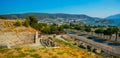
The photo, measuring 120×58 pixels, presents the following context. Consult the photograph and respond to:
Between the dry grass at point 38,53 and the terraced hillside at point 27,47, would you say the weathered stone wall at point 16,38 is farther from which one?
the dry grass at point 38,53

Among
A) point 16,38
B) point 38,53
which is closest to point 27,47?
point 38,53

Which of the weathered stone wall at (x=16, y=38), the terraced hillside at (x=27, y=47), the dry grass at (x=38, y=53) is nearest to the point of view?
the dry grass at (x=38, y=53)

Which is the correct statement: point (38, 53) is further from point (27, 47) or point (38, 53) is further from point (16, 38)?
point (16, 38)

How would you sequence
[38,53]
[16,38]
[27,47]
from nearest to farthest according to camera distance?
[38,53] → [27,47] → [16,38]

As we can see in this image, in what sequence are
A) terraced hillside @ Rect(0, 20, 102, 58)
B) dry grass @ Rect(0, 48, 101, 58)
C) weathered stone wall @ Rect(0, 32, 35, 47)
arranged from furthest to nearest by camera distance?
1. weathered stone wall @ Rect(0, 32, 35, 47)
2. terraced hillside @ Rect(0, 20, 102, 58)
3. dry grass @ Rect(0, 48, 101, 58)

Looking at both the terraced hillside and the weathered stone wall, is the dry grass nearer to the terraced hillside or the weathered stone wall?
the terraced hillside

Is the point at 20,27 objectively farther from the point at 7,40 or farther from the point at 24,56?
the point at 24,56

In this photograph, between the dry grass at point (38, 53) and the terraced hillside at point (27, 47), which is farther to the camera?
the terraced hillside at point (27, 47)

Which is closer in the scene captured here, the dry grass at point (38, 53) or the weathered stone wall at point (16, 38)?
the dry grass at point (38, 53)

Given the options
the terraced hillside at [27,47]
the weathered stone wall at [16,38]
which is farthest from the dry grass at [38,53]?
the weathered stone wall at [16,38]

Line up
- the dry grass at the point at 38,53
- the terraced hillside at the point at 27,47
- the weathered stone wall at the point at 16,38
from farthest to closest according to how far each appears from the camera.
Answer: the weathered stone wall at the point at 16,38 → the terraced hillside at the point at 27,47 → the dry grass at the point at 38,53

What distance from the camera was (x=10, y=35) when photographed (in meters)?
24.8

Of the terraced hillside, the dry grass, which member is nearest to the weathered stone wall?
the terraced hillside

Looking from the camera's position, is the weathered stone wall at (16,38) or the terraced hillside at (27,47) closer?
the terraced hillside at (27,47)
